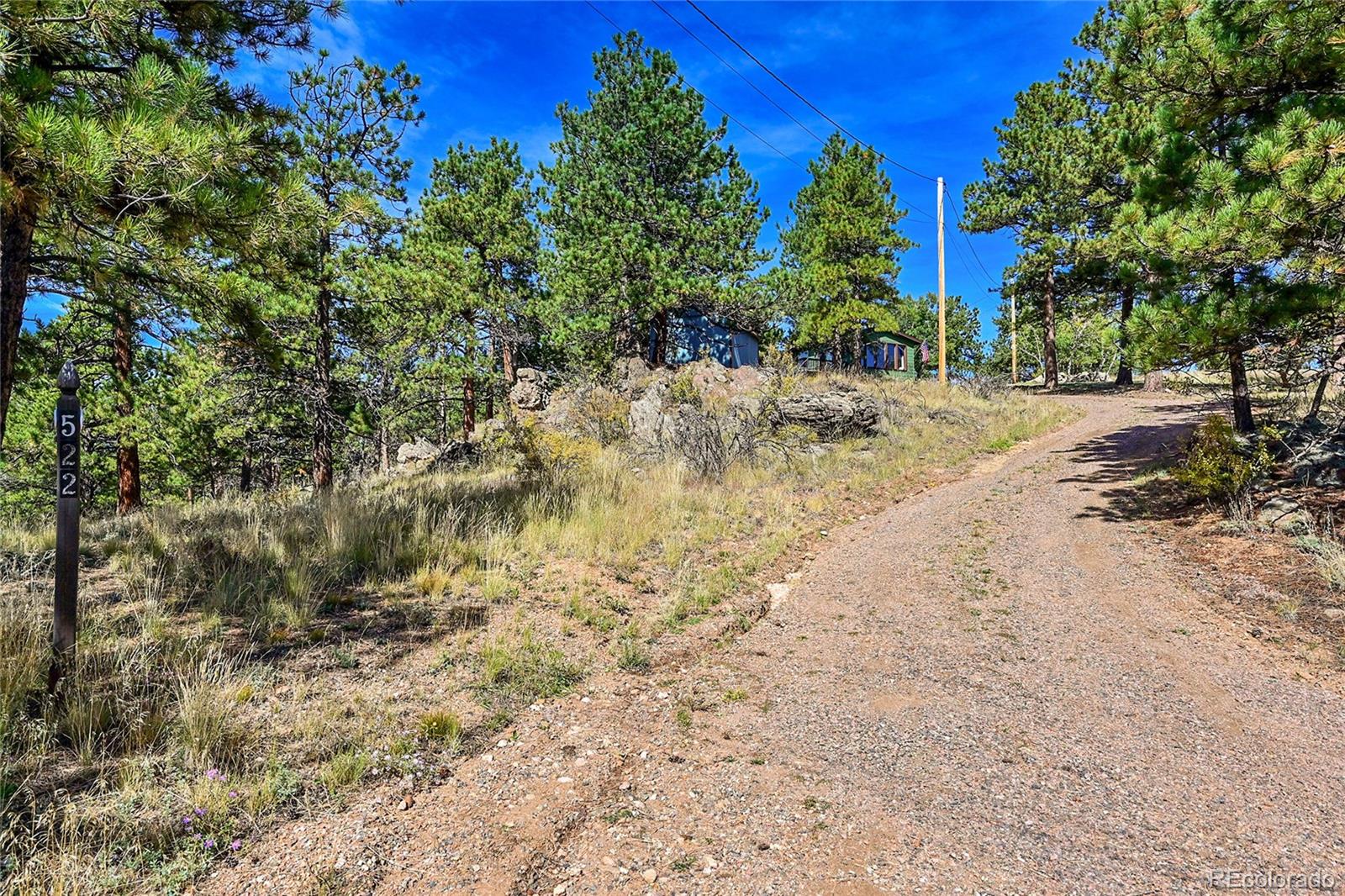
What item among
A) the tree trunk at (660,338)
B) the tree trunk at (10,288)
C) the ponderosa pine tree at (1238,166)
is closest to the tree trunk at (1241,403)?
the ponderosa pine tree at (1238,166)

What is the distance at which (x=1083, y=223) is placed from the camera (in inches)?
909

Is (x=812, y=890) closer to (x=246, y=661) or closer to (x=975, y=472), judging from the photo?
(x=246, y=661)

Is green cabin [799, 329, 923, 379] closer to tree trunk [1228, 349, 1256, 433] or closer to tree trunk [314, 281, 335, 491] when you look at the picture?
tree trunk [1228, 349, 1256, 433]

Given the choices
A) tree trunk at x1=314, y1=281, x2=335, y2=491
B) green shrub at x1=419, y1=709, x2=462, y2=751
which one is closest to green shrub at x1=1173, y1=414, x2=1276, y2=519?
green shrub at x1=419, y1=709, x2=462, y2=751

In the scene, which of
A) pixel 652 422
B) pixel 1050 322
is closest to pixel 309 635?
pixel 652 422

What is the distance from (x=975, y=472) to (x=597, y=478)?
304 inches

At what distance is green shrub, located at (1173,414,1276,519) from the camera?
23.6 feet

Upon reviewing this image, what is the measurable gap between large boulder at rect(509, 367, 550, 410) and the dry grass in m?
9.55

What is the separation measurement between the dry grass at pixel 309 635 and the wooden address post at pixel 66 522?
235mm

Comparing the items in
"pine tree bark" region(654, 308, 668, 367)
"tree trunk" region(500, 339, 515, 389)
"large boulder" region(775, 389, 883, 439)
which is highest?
"pine tree bark" region(654, 308, 668, 367)

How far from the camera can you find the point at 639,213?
16.8m

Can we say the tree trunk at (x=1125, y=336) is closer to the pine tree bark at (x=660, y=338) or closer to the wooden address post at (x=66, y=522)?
the wooden address post at (x=66, y=522)

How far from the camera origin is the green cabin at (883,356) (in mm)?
29734

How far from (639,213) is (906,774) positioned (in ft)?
53.8
